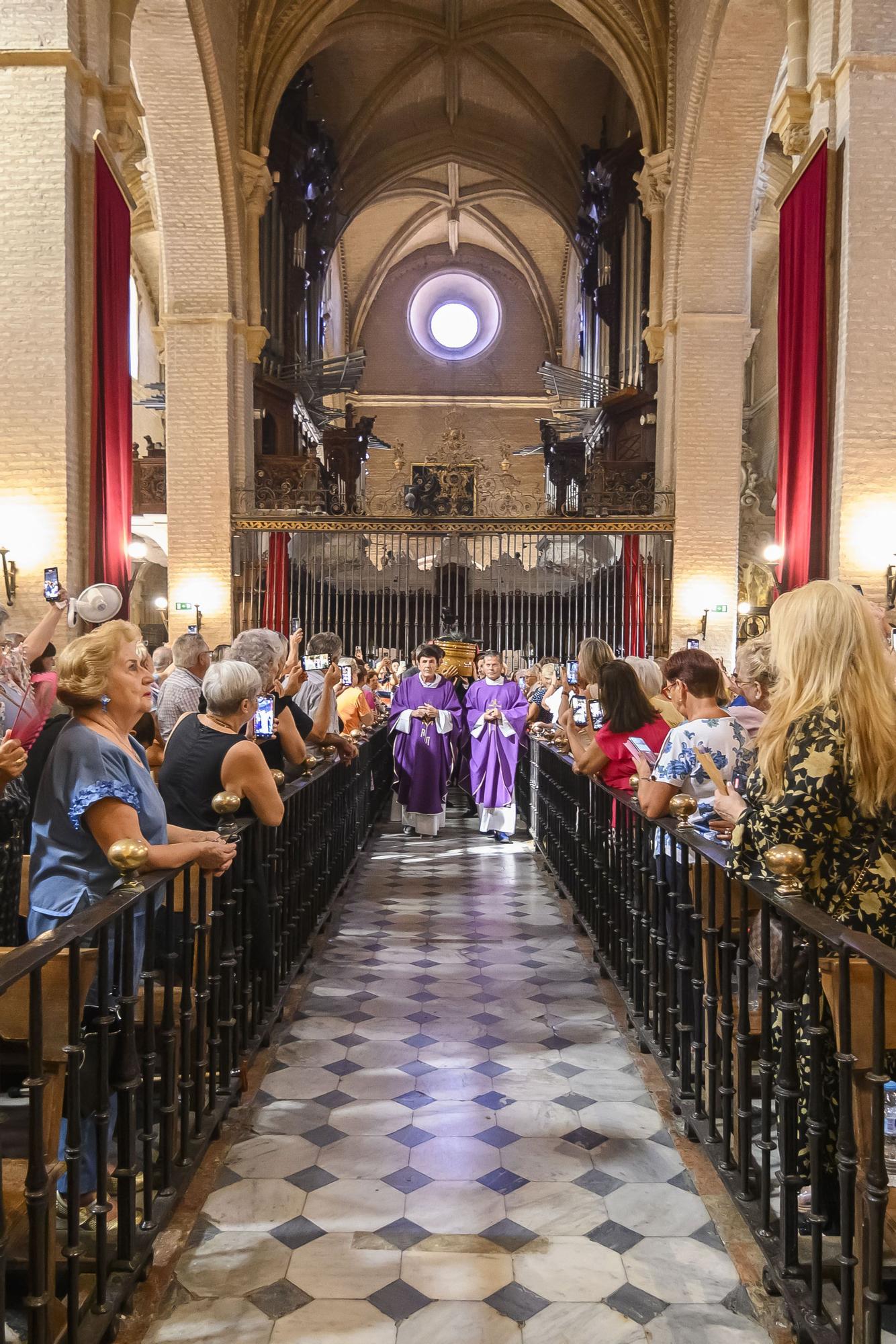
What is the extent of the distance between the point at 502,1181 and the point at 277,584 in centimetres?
1300

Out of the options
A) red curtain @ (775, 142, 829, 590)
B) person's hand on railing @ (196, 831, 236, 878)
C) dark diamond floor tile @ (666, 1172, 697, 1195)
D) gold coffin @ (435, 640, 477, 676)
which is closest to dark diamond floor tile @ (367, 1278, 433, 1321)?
dark diamond floor tile @ (666, 1172, 697, 1195)

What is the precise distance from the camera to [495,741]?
10.5 metres

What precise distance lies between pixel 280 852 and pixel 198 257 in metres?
12.9

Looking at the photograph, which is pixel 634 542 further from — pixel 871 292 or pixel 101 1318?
pixel 101 1318

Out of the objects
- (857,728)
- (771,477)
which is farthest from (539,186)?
(857,728)

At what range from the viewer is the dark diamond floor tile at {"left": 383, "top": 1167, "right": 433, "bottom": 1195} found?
333 centimetres

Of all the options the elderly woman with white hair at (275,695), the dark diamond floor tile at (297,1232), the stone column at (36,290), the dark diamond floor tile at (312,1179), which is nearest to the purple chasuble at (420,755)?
the stone column at (36,290)

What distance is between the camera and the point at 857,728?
258 cm

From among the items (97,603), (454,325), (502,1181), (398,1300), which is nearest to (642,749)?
(502,1181)

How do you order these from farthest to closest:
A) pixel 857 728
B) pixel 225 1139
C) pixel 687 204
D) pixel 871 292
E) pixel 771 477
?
1. pixel 771 477
2. pixel 687 204
3. pixel 871 292
4. pixel 225 1139
5. pixel 857 728

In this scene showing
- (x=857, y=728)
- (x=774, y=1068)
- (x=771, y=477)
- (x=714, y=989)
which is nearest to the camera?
(x=857, y=728)

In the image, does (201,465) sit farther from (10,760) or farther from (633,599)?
(10,760)

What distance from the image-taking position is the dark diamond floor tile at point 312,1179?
132 inches

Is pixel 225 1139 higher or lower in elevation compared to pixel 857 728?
lower
